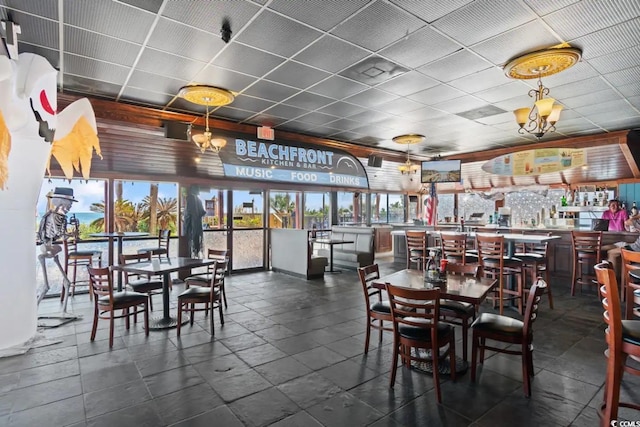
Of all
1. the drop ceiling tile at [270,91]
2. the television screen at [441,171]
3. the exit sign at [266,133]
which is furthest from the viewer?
the television screen at [441,171]

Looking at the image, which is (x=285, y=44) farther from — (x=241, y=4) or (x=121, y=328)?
(x=121, y=328)

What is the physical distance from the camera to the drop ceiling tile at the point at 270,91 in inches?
184

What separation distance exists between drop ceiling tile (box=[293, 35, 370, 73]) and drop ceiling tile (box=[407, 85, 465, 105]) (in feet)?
4.92

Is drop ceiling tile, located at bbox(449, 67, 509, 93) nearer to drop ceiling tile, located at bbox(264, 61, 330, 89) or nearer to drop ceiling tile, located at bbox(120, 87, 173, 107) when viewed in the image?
drop ceiling tile, located at bbox(264, 61, 330, 89)

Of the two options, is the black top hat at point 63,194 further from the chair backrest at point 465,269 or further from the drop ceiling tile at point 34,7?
the chair backrest at point 465,269

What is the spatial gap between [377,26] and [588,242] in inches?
207

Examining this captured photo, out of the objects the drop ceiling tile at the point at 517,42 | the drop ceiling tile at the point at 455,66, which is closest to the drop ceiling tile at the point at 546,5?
the drop ceiling tile at the point at 517,42

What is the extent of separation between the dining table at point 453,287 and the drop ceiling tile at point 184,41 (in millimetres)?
2941

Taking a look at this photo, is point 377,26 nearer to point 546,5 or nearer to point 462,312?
point 546,5

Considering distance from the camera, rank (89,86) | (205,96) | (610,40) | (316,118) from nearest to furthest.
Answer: (610,40) → (89,86) → (205,96) → (316,118)

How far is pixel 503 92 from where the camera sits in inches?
195

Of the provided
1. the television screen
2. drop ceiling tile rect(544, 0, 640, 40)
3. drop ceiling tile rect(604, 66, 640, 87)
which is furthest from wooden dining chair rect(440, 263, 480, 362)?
the television screen

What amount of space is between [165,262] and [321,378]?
9.64 feet

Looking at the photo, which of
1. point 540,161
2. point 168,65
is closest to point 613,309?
point 168,65
